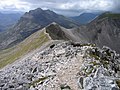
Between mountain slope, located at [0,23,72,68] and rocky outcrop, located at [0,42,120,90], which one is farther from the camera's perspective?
mountain slope, located at [0,23,72,68]

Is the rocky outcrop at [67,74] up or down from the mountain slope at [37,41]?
up

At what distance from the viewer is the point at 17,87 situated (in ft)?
152

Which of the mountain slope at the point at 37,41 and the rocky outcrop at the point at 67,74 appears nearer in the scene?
the rocky outcrop at the point at 67,74

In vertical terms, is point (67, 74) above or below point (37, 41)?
above

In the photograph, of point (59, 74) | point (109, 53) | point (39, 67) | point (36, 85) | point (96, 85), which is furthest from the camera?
point (109, 53)

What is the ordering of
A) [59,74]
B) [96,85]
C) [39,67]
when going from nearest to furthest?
[96,85]
[59,74]
[39,67]

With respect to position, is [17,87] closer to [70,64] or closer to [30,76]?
[30,76]

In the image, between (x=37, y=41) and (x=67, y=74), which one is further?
(x=37, y=41)

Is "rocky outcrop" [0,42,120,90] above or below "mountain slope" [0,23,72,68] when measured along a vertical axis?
above

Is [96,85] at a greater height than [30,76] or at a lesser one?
greater

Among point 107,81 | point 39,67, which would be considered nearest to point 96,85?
point 107,81

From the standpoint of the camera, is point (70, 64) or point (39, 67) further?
point (39, 67)

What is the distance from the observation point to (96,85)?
39406mm

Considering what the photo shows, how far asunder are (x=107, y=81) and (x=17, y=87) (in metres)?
15.3
